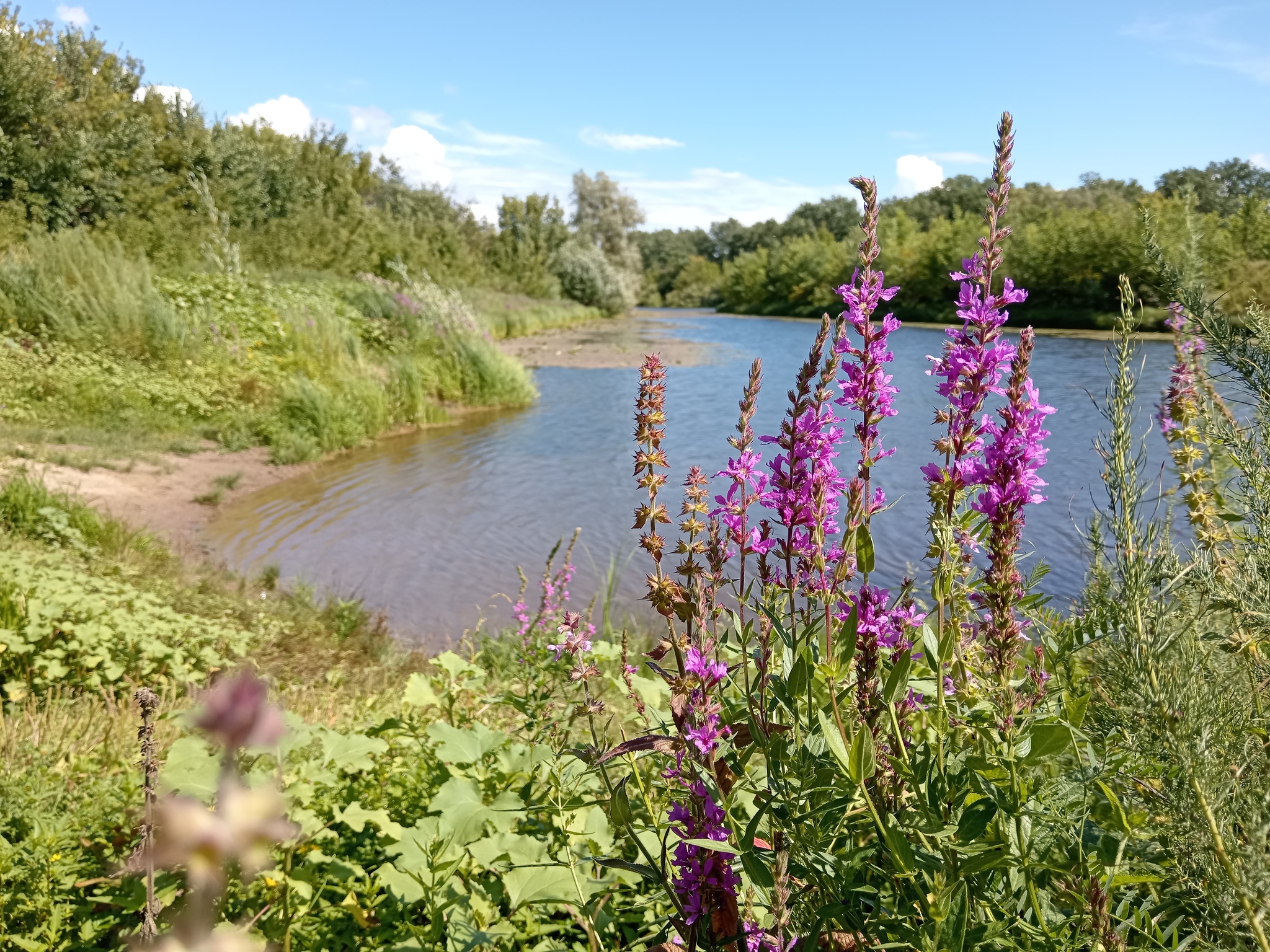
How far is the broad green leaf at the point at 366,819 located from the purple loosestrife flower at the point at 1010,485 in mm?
1671

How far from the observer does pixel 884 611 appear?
1401mm

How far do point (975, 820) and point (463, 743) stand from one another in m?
1.50

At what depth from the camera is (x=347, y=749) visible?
2291 millimetres

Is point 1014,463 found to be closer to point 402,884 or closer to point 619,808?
point 619,808

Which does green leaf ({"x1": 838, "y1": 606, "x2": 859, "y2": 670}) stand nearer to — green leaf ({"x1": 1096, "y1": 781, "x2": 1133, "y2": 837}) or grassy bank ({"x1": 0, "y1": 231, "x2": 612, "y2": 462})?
green leaf ({"x1": 1096, "y1": 781, "x2": 1133, "y2": 837})

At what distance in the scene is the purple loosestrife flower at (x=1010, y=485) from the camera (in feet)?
4.00

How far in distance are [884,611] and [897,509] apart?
7925 millimetres

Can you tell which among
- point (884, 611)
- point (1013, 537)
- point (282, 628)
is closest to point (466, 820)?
point (884, 611)

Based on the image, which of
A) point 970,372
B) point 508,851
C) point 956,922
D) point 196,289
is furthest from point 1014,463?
point 196,289

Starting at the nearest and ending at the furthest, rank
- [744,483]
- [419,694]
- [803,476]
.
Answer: [803,476] < [744,483] < [419,694]

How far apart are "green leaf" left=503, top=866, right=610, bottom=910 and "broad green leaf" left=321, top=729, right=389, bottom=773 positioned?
0.64 metres

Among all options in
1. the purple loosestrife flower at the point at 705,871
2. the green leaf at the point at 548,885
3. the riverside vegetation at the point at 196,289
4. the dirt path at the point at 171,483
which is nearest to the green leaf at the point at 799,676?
the purple loosestrife flower at the point at 705,871

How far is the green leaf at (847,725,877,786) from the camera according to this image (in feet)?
3.29

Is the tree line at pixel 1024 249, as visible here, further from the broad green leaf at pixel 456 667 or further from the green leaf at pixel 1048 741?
the broad green leaf at pixel 456 667
